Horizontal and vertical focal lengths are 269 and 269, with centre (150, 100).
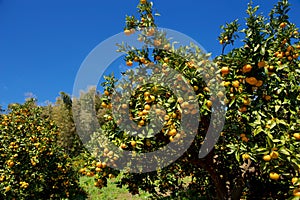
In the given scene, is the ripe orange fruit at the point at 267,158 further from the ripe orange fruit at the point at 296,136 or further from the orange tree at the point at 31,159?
the orange tree at the point at 31,159

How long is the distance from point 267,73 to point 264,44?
329 millimetres

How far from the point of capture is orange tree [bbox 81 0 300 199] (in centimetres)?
268

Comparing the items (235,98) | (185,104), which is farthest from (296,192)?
(185,104)

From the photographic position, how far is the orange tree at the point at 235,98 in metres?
2.68

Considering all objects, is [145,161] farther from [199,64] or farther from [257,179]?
[257,179]

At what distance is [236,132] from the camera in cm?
312

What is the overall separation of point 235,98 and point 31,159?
524 centimetres

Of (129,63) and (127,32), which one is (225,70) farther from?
(127,32)

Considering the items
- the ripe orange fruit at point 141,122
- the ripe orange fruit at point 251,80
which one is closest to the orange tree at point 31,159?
the ripe orange fruit at point 141,122

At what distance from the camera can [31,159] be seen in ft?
20.6

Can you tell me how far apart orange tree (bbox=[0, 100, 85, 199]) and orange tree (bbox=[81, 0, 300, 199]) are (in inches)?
130

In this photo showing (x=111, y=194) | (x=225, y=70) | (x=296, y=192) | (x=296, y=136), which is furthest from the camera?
(x=111, y=194)

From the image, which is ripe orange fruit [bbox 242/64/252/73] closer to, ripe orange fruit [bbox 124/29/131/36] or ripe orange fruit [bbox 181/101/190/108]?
ripe orange fruit [bbox 181/101/190/108]

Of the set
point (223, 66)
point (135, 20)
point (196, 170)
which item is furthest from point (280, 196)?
point (135, 20)
